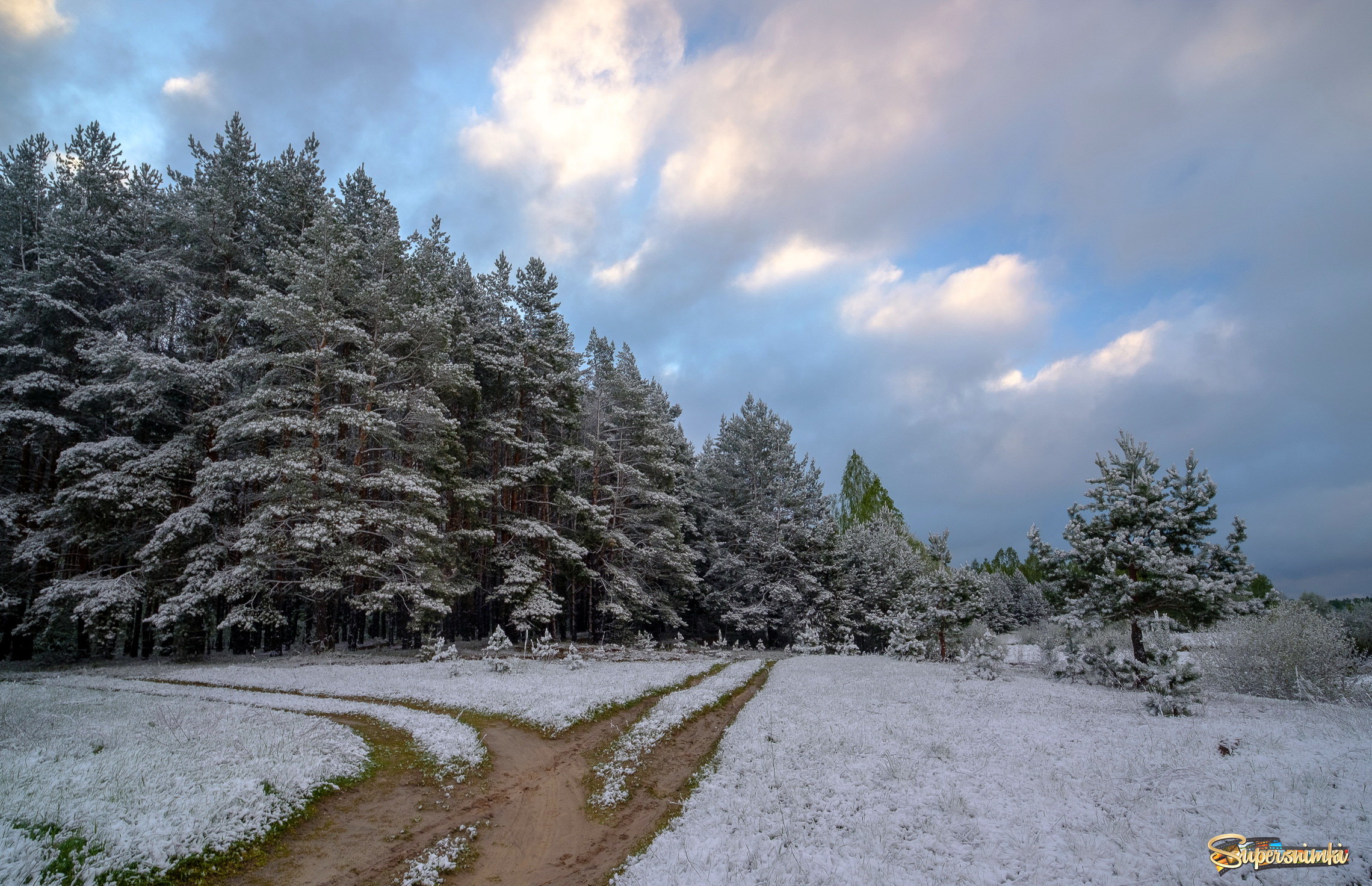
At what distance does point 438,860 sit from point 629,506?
3154 cm

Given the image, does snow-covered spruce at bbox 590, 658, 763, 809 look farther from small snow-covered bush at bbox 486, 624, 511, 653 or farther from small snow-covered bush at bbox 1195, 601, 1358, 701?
small snow-covered bush at bbox 1195, 601, 1358, 701

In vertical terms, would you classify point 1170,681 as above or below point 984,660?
above

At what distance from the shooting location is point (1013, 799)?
27.0ft

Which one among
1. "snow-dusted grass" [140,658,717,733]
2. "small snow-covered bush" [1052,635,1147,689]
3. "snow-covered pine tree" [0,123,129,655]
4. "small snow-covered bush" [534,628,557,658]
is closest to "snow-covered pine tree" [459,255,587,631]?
"small snow-covered bush" [534,628,557,658]

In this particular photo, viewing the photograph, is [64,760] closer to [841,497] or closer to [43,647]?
[43,647]

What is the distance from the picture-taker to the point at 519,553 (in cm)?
3077

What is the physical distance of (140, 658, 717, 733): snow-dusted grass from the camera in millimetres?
15266

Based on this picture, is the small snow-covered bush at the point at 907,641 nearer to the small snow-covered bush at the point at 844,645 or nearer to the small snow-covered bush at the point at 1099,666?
the small snow-covered bush at the point at 844,645

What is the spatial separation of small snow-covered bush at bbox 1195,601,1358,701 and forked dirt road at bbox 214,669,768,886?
61.0 ft

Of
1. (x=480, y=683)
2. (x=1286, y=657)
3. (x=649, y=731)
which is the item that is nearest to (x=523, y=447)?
(x=480, y=683)

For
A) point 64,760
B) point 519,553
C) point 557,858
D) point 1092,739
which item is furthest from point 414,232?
point 1092,739

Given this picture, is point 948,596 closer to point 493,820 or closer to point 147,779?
point 493,820

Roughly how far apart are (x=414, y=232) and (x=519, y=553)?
864 inches

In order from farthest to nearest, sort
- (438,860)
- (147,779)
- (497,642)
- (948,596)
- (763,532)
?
1. (763,532)
2. (948,596)
3. (497,642)
4. (147,779)
5. (438,860)
